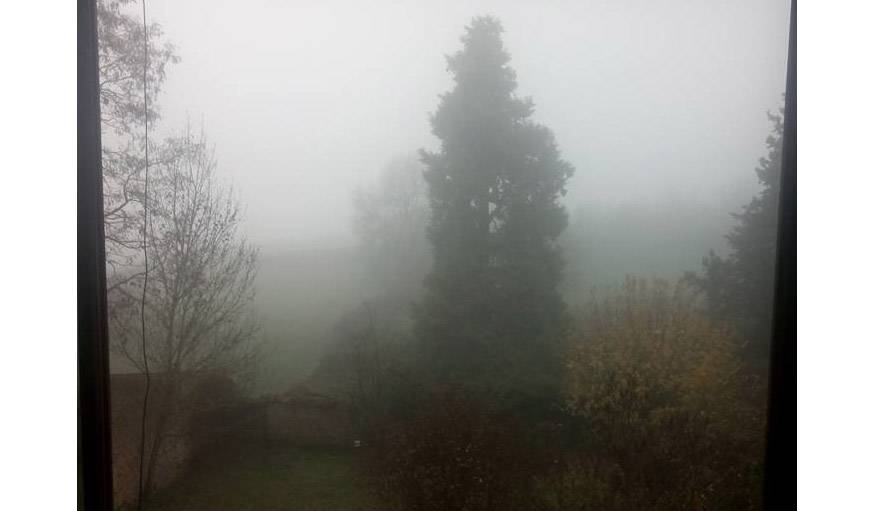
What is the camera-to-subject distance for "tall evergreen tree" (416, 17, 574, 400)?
1.76 meters

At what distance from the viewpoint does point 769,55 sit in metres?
1.79

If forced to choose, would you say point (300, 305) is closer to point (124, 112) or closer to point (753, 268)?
point (124, 112)

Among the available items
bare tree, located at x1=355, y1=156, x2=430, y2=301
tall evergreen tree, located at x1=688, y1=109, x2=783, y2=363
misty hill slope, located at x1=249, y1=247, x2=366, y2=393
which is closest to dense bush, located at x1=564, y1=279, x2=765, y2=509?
tall evergreen tree, located at x1=688, y1=109, x2=783, y2=363

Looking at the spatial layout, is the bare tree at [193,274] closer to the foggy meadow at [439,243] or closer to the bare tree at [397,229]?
the foggy meadow at [439,243]

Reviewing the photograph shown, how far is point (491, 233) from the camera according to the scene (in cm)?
178

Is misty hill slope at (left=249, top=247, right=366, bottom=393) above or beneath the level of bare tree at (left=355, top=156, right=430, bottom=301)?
beneath

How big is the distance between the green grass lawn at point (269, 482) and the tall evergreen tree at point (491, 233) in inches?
21.7

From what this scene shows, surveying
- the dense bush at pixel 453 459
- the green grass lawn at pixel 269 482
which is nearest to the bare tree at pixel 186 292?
the green grass lawn at pixel 269 482

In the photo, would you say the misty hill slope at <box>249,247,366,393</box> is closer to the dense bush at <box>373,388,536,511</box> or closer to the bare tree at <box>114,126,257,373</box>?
the bare tree at <box>114,126,257,373</box>

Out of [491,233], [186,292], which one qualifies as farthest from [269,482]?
[491,233]

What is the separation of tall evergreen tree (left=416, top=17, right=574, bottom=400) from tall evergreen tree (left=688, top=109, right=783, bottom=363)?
618 millimetres
